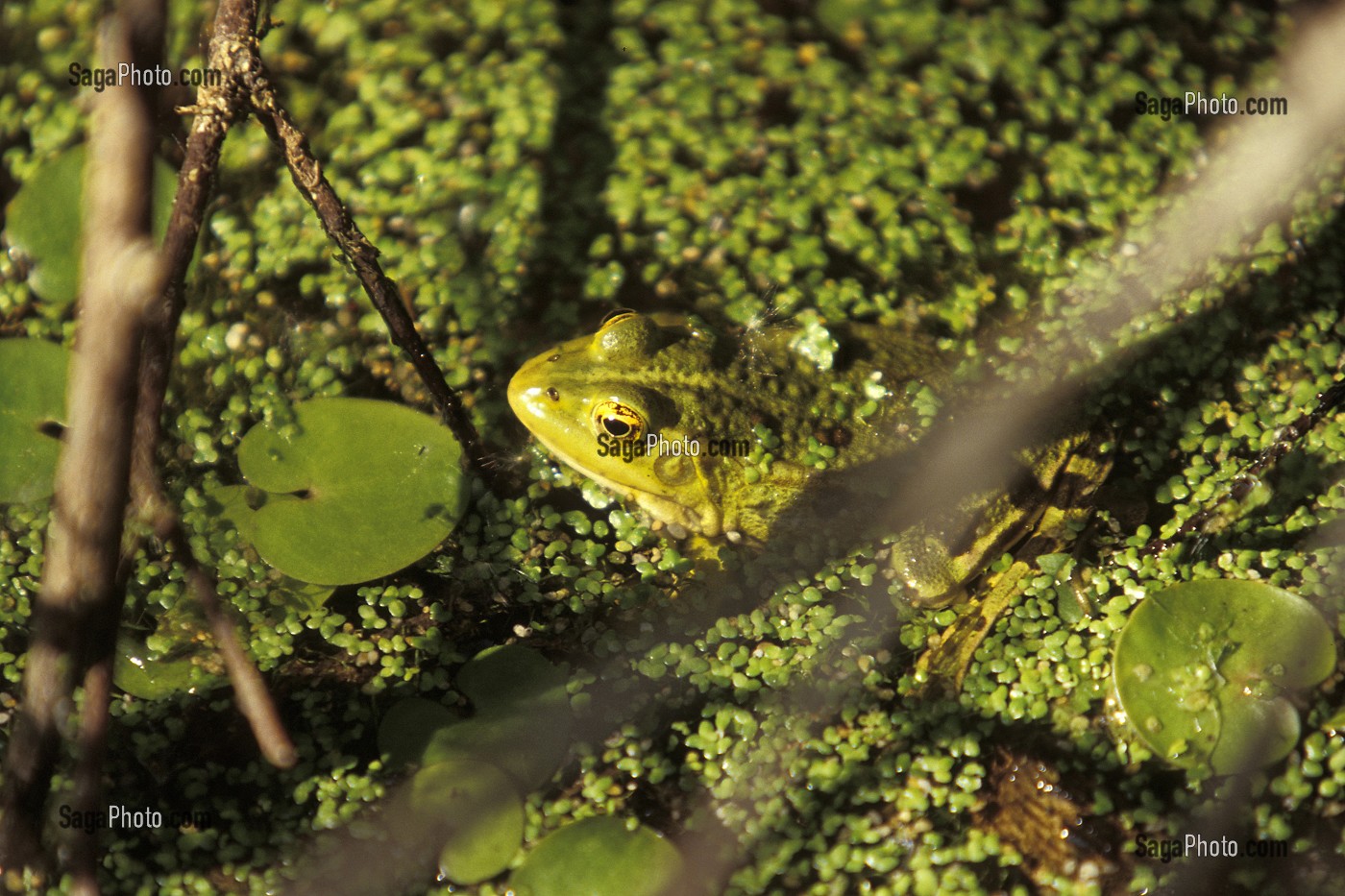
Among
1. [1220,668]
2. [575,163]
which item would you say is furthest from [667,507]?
[1220,668]

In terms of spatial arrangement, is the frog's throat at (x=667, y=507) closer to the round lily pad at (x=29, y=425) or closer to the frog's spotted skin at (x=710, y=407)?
the frog's spotted skin at (x=710, y=407)

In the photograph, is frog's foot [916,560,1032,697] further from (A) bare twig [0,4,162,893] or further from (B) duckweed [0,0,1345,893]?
(A) bare twig [0,4,162,893]

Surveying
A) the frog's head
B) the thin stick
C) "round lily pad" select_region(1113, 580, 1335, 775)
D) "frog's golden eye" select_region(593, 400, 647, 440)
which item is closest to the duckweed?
"round lily pad" select_region(1113, 580, 1335, 775)

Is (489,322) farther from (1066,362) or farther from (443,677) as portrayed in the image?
(1066,362)

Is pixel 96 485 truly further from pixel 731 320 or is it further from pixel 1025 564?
pixel 1025 564

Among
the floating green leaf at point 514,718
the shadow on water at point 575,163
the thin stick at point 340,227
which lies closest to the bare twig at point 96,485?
the thin stick at point 340,227

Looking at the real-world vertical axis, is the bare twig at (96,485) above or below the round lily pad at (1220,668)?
above
